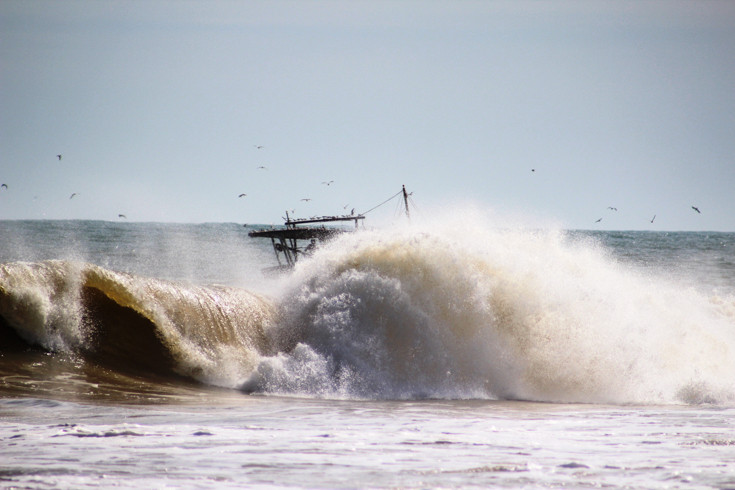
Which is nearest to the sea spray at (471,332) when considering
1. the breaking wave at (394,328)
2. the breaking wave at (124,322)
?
the breaking wave at (394,328)

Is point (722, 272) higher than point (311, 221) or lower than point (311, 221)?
lower

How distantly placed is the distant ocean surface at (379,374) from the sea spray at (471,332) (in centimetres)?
4

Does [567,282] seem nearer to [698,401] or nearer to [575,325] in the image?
[575,325]

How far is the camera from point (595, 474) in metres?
7.84

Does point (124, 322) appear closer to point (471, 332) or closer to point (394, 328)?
point (394, 328)

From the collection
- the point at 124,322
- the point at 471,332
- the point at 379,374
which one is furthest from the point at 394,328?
the point at 124,322

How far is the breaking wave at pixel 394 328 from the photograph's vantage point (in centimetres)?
1427

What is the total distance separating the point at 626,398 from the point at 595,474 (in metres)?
7.17

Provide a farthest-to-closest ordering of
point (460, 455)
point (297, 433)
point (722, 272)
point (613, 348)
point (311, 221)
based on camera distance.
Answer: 1. point (722, 272)
2. point (311, 221)
3. point (613, 348)
4. point (297, 433)
5. point (460, 455)

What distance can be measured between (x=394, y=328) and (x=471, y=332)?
152 cm

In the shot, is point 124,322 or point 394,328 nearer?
point 124,322

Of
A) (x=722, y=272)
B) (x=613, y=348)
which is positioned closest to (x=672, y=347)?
(x=613, y=348)

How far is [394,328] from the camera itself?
1566 centimetres

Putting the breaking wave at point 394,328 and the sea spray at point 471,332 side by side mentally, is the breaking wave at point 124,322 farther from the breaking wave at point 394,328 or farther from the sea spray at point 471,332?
the sea spray at point 471,332
